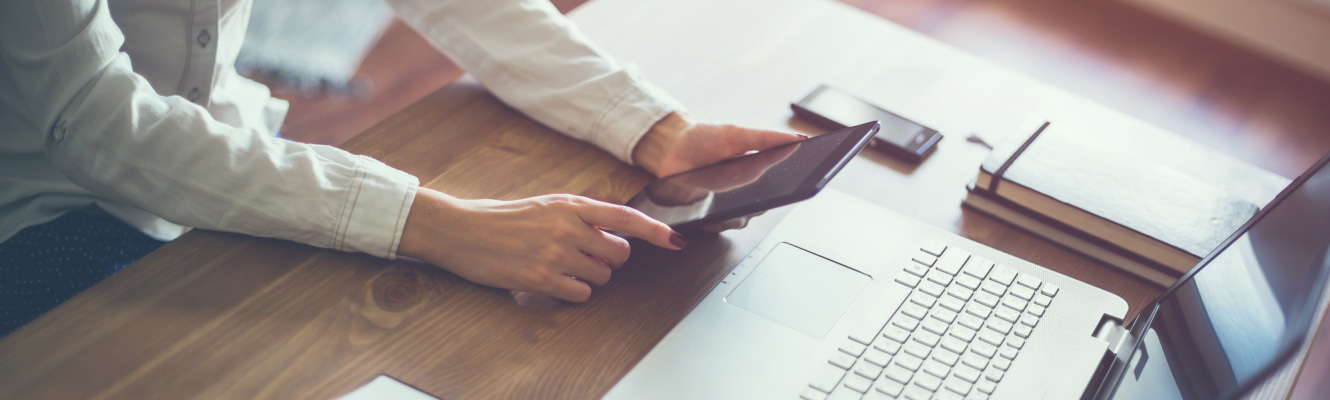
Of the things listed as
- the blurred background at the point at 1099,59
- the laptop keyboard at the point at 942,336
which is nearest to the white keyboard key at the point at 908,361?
the laptop keyboard at the point at 942,336

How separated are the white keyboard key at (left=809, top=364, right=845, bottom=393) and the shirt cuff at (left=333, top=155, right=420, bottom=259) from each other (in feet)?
1.09

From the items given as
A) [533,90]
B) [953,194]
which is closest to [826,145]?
[953,194]

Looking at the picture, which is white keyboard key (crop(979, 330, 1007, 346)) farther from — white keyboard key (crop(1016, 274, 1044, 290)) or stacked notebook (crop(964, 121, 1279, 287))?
stacked notebook (crop(964, 121, 1279, 287))

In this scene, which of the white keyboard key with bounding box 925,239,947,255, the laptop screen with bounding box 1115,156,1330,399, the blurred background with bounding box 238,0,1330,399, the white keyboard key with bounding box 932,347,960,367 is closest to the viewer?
the laptop screen with bounding box 1115,156,1330,399

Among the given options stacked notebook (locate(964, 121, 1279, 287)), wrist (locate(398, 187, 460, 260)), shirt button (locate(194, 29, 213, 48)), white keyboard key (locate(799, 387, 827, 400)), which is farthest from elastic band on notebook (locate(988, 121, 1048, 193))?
shirt button (locate(194, 29, 213, 48))

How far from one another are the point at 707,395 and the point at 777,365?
6 cm

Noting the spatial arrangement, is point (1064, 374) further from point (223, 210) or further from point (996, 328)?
point (223, 210)

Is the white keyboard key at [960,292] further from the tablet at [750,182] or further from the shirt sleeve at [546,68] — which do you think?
the shirt sleeve at [546,68]

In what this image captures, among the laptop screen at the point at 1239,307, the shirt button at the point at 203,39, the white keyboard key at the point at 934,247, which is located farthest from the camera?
the shirt button at the point at 203,39

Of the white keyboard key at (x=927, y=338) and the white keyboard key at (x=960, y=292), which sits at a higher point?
the white keyboard key at (x=960, y=292)

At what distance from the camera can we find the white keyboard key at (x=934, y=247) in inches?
30.4

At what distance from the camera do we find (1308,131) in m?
2.31

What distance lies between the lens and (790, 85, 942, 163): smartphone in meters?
0.92

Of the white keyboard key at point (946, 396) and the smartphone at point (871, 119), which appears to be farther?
the smartphone at point (871, 119)
